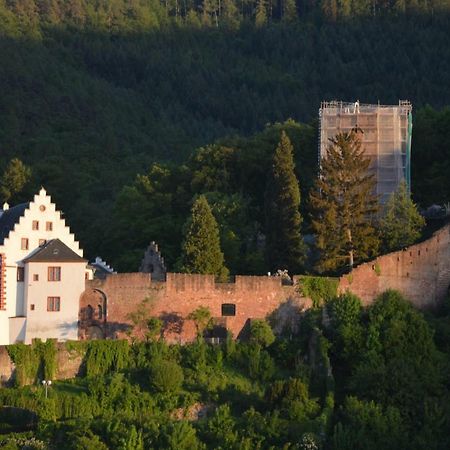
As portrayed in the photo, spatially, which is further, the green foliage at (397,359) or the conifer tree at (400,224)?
the conifer tree at (400,224)

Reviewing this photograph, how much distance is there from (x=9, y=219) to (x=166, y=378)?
37.7ft

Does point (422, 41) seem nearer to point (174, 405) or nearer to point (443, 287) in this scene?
point (443, 287)

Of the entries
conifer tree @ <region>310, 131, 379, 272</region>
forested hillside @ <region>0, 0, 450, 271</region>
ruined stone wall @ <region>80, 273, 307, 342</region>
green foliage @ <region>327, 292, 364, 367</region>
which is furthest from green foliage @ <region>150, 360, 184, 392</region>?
forested hillside @ <region>0, 0, 450, 271</region>

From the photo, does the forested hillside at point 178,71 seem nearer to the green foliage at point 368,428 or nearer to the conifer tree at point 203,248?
the conifer tree at point 203,248

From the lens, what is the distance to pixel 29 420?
193 feet

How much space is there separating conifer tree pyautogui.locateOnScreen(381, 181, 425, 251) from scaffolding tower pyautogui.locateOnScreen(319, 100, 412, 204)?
6.81 metres

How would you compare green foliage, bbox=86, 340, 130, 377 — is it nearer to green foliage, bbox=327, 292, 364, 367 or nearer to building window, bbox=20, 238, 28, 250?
building window, bbox=20, 238, 28, 250

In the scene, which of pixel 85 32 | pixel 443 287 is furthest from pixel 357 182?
pixel 85 32

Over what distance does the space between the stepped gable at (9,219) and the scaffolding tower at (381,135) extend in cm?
1708

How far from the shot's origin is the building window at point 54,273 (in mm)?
64250

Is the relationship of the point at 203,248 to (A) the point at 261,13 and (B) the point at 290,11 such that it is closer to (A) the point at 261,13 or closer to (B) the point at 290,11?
(A) the point at 261,13

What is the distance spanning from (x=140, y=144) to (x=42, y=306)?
5800 centimetres

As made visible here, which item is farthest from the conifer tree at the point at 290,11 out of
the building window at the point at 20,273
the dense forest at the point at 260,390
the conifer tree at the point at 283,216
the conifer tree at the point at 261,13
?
the building window at the point at 20,273

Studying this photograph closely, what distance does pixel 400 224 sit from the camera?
2712 inches
